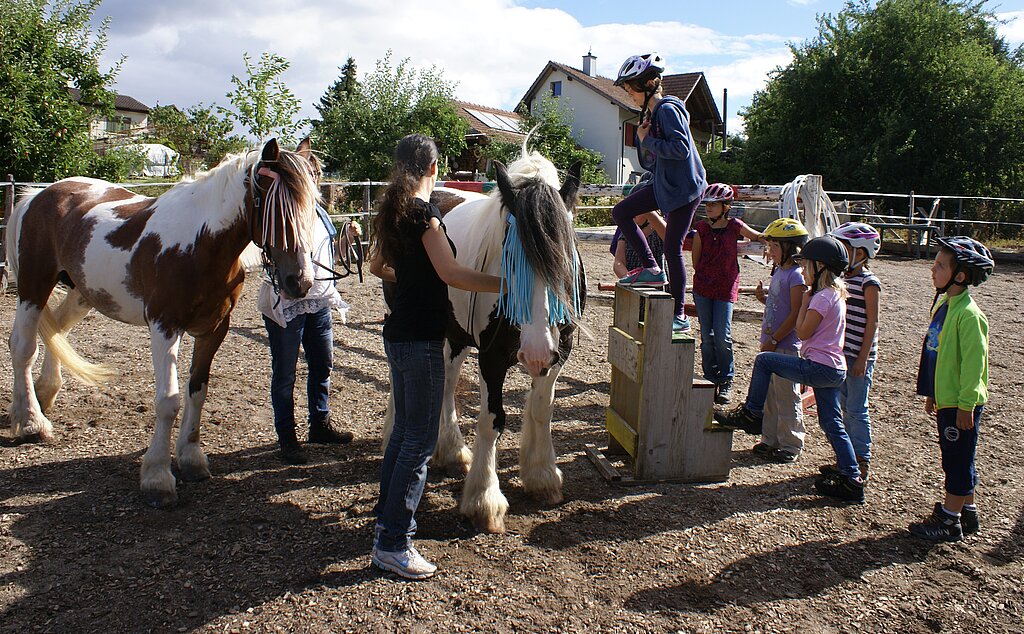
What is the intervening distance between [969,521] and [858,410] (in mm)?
805

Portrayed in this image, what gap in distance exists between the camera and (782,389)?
4617 mm

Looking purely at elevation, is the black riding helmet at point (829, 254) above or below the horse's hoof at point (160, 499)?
above

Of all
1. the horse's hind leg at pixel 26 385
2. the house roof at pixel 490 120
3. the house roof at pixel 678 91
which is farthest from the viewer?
the house roof at pixel 678 91

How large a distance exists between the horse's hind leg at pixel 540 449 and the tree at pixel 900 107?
23.9m

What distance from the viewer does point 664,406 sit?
4.05 metres

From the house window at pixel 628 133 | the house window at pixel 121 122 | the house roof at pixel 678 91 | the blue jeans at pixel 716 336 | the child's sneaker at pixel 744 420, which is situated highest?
the house roof at pixel 678 91

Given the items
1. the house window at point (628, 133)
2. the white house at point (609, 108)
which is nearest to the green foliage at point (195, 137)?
the white house at point (609, 108)

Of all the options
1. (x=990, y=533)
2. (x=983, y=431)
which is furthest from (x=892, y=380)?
(x=990, y=533)

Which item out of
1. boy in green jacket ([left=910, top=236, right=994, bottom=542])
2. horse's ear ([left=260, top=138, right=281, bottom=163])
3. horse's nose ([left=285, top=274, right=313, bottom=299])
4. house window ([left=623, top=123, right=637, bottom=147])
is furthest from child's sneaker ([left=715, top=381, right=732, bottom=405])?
house window ([left=623, top=123, right=637, bottom=147])

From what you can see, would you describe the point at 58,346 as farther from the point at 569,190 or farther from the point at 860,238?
the point at 860,238

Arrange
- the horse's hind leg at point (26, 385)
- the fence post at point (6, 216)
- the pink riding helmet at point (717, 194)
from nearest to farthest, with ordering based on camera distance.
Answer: the horse's hind leg at point (26, 385), the pink riding helmet at point (717, 194), the fence post at point (6, 216)

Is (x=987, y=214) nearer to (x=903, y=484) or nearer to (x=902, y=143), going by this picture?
(x=902, y=143)

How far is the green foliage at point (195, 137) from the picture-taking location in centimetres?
1254

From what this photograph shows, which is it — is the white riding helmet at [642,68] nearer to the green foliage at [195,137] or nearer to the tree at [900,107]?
the green foliage at [195,137]
